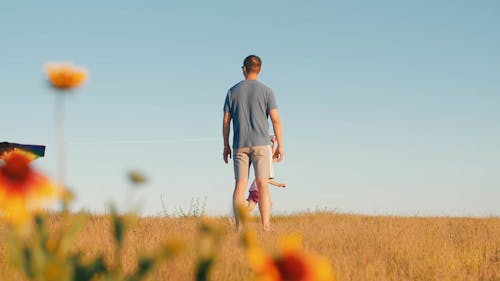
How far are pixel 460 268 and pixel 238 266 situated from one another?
A: 2.43 m

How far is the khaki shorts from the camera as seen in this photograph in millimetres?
7949

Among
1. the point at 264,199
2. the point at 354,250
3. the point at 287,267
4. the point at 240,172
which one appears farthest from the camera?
the point at 264,199

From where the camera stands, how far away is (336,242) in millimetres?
7465

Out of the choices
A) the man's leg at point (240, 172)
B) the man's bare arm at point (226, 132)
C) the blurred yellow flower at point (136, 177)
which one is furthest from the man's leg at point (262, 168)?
the blurred yellow flower at point (136, 177)

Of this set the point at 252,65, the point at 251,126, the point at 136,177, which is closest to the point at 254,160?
the point at 251,126

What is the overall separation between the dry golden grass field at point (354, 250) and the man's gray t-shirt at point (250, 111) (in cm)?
126

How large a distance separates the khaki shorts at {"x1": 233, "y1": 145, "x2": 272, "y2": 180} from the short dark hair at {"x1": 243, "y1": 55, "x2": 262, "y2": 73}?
1.09 m

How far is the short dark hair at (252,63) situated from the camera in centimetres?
817

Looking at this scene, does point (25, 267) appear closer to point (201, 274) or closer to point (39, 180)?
point (39, 180)

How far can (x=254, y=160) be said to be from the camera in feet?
26.2

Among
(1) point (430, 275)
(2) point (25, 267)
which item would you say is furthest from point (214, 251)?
(1) point (430, 275)

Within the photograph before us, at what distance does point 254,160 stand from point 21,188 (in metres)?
6.04

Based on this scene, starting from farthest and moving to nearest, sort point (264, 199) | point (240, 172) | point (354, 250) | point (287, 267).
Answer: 1. point (264, 199)
2. point (240, 172)
3. point (354, 250)
4. point (287, 267)

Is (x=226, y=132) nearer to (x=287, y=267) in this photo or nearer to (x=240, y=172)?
(x=240, y=172)
